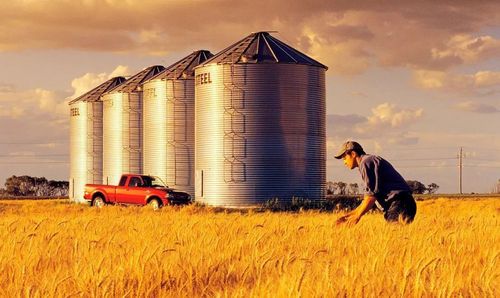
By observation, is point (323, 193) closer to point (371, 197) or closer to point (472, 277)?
point (371, 197)

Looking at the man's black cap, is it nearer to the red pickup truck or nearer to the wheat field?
the wheat field

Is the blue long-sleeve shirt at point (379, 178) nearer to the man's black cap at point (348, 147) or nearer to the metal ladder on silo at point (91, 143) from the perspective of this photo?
the man's black cap at point (348, 147)

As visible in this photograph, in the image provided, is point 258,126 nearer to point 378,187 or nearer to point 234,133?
point 234,133

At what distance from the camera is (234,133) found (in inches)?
1649

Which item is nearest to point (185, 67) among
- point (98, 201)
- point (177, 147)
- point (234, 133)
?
point (177, 147)

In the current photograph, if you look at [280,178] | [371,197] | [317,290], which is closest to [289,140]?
[280,178]

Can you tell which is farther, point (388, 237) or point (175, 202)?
point (175, 202)

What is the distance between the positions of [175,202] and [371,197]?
25712 millimetres

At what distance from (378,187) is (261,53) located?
33.7m

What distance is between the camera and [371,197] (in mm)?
9750

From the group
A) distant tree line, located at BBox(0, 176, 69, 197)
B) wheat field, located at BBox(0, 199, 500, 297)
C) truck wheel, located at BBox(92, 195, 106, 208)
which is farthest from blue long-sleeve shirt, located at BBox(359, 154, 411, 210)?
distant tree line, located at BBox(0, 176, 69, 197)

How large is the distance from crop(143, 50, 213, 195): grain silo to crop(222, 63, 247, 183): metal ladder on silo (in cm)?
589

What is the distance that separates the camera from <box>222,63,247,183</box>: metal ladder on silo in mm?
41719

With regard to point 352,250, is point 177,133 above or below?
above
